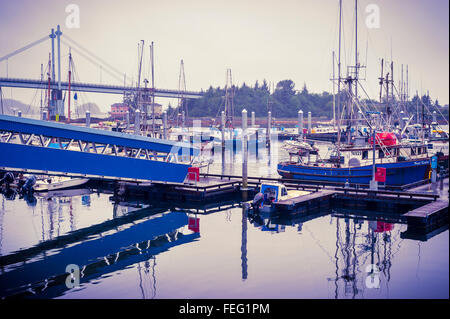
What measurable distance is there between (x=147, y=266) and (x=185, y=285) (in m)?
3.28

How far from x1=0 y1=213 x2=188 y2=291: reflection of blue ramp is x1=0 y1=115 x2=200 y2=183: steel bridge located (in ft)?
16.5

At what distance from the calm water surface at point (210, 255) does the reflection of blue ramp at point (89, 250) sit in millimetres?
52

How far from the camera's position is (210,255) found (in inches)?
891

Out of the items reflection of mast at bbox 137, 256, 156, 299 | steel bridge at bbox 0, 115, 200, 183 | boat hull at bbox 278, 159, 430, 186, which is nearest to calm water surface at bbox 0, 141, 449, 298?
reflection of mast at bbox 137, 256, 156, 299

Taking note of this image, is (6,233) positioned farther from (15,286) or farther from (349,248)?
(349,248)

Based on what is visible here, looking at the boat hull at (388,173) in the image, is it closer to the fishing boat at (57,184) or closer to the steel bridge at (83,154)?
the steel bridge at (83,154)

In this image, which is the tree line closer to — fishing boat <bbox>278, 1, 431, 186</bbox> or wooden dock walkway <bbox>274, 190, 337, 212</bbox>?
fishing boat <bbox>278, 1, 431, 186</bbox>

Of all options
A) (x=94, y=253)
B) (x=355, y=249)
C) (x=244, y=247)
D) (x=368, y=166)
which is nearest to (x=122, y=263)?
(x=94, y=253)

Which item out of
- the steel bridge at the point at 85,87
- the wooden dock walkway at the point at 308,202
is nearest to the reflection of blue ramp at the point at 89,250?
the wooden dock walkway at the point at 308,202

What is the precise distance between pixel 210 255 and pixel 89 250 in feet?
21.4

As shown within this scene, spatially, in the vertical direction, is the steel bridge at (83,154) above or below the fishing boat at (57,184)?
above

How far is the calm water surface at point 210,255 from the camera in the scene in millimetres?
18281

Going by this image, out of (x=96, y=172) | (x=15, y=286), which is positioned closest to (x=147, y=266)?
(x=15, y=286)

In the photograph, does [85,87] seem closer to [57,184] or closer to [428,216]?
[57,184]
